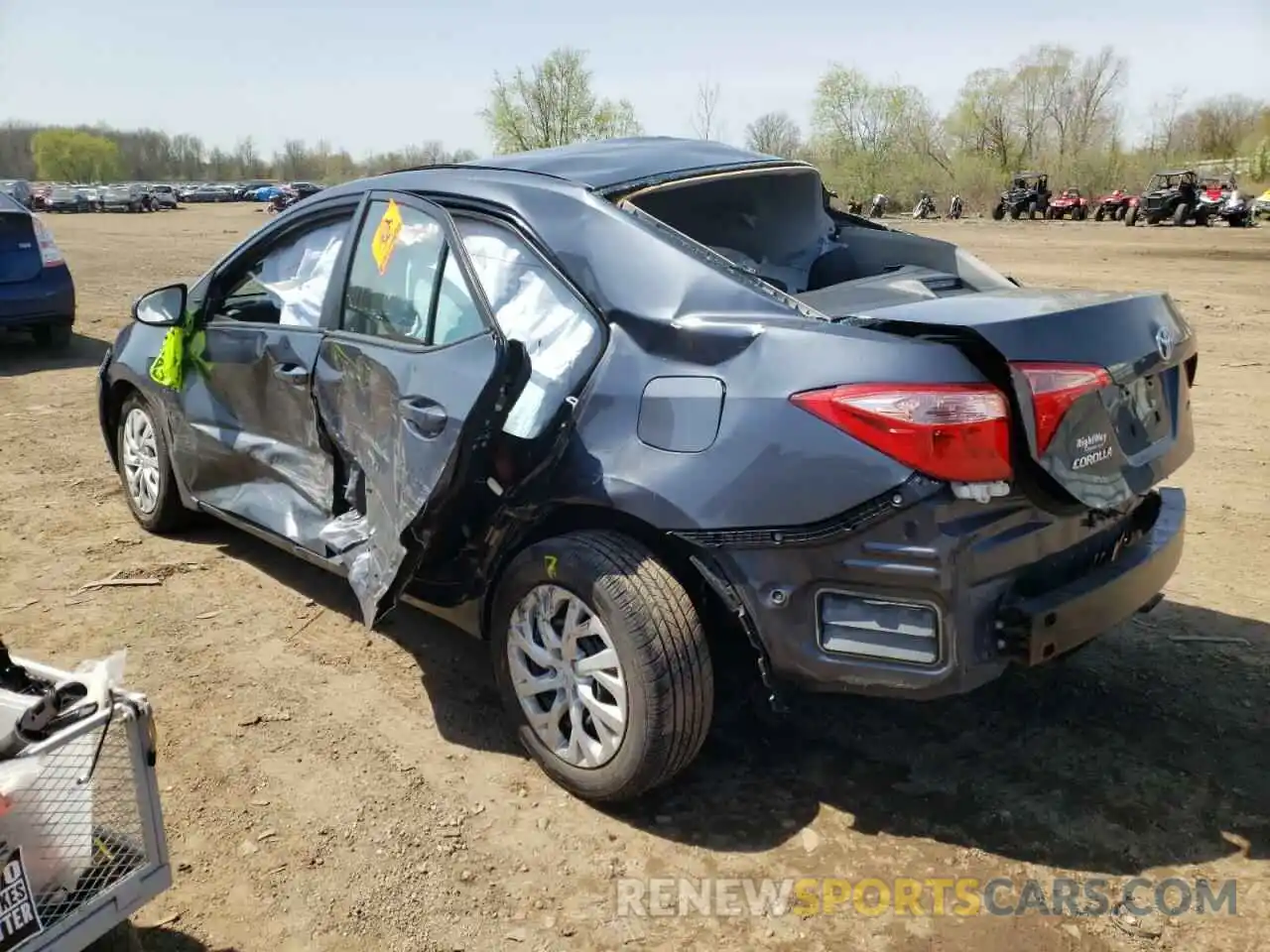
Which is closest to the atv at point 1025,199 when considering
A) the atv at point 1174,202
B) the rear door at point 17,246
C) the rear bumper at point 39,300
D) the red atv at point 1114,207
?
the red atv at point 1114,207

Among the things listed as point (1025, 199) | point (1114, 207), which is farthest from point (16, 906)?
point (1025, 199)

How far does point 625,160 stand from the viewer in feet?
11.4

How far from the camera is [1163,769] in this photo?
10.0 feet

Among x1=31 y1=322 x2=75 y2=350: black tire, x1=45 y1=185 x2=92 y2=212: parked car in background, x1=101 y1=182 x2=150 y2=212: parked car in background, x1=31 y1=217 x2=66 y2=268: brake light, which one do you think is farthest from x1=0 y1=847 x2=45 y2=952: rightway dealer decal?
x1=45 y1=185 x2=92 y2=212: parked car in background

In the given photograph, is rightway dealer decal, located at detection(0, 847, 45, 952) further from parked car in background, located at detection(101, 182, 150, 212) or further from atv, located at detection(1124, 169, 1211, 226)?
parked car in background, located at detection(101, 182, 150, 212)

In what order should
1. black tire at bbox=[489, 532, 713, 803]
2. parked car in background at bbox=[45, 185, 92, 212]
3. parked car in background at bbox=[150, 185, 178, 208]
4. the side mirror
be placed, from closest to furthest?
black tire at bbox=[489, 532, 713, 803]
the side mirror
parked car in background at bbox=[45, 185, 92, 212]
parked car in background at bbox=[150, 185, 178, 208]

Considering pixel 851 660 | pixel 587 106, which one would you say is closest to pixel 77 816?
pixel 851 660

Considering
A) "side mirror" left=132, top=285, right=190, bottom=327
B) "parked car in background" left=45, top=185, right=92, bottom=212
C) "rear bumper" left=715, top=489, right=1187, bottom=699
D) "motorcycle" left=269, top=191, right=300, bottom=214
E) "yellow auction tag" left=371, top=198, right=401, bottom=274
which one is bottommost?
"rear bumper" left=715, top=489, right=1187, bottom=699

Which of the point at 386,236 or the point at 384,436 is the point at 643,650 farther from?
the point at 386,236

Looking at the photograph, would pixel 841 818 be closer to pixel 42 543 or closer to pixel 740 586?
pixel 740 586

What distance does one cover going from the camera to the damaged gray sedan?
8.03 ft

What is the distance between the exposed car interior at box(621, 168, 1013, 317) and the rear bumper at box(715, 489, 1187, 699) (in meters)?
0.97

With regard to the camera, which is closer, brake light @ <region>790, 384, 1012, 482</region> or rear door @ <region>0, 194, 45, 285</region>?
brake light @ <region>790, 384, 1012, 482</region>

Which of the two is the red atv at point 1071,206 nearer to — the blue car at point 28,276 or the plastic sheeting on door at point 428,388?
the blue car at point 28,276
